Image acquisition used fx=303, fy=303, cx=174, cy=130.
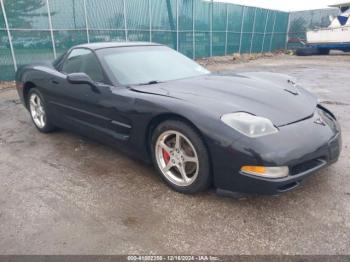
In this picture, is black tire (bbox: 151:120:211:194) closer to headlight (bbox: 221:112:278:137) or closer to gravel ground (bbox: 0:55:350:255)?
gravel ground (bbox: 0:55:350:255)

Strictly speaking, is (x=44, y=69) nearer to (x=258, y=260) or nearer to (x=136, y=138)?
(x=136, y=138)

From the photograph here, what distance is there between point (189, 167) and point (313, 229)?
1085mm

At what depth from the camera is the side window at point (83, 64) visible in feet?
11.2

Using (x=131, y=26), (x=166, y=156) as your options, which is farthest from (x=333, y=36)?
(x=166, y=156)

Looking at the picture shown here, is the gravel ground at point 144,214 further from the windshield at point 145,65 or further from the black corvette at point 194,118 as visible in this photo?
the windshield at point 145,65

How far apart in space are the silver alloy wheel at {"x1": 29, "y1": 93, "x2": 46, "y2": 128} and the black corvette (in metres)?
0.43

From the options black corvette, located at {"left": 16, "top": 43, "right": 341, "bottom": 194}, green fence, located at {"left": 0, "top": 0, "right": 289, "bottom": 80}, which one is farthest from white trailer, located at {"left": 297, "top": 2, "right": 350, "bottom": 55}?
black corvette, located at {"left": 16, "top": 43, "right": 341, "bottom": 194}

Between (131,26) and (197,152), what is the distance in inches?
430

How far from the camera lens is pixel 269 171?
223cm

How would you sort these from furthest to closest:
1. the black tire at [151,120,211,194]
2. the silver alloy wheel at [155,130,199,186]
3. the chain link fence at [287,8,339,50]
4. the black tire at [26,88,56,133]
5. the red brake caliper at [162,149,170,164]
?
A: the chain link fence at [287,8,339,50], the black tire at [26,88,56,133], the red brake caliper at [162,149,170,164], the silver alloy wheel at [155,130,199,186], the black tire at [151,120,211,194]

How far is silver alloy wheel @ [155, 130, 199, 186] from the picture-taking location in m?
2.63

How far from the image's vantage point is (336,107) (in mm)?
5617

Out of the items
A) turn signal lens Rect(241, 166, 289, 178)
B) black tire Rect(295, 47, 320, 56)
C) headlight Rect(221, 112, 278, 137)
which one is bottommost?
black tire Rect(295, 47, 320, 56)

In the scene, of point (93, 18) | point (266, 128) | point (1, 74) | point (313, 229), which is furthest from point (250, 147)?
point (93, 18)
